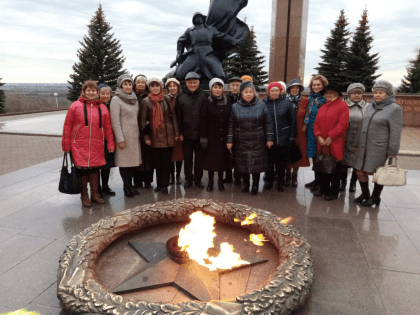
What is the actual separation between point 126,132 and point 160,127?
497mm

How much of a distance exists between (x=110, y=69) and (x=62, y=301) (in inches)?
1145

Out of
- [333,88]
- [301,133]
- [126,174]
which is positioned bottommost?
[126,174]

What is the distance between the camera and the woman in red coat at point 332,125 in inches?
166

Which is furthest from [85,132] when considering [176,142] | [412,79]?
[412,79]

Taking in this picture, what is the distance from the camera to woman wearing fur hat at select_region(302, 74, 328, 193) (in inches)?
177

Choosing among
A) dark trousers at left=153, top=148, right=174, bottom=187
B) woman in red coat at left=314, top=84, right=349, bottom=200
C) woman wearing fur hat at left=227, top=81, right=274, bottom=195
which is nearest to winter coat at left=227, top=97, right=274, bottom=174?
woman wearing fur hat at left=227, top=81, right=274, bottom=195

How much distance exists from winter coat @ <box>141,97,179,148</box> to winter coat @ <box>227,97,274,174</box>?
0.87 meters

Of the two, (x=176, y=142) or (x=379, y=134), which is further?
(x=176, y=142)

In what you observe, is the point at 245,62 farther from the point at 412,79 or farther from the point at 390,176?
the point at 390,176

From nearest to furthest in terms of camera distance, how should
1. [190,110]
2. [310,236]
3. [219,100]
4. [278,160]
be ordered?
[310,236] → [219,100] → [190,110] → [278,160]

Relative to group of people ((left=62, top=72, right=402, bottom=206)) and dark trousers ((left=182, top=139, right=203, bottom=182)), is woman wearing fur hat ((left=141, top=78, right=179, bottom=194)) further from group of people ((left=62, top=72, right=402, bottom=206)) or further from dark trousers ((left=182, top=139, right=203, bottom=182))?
dark trousers ((left=182, top=139, right=203, bottom=182))

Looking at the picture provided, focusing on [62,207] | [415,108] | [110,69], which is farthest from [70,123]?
[110,69]

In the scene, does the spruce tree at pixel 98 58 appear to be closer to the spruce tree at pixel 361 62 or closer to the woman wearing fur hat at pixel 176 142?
the spruce tree at pixel 361 62

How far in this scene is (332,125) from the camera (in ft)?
14.1
